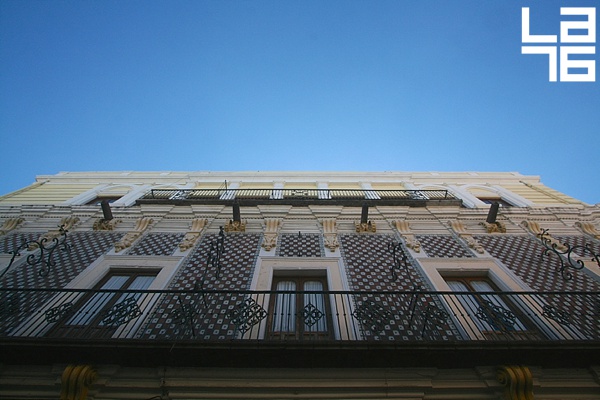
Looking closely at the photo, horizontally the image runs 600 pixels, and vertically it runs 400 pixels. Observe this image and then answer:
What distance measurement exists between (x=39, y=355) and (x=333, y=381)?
154 inches

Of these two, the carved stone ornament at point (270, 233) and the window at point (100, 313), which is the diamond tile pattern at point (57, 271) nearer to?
the window at point (100, 313)

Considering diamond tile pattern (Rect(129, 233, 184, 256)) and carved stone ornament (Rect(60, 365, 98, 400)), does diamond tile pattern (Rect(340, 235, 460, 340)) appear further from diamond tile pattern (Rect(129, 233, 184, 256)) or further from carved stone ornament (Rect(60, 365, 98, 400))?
diamond tile pattern (Rect(129, 233, 184, 256))

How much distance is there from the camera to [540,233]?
797cm

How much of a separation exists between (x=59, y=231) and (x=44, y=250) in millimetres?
885

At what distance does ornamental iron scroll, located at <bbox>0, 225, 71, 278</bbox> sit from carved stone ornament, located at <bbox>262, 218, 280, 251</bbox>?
474 centimetres

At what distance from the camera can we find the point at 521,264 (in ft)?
22.6

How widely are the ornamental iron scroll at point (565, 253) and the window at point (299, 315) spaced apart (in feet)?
17.0

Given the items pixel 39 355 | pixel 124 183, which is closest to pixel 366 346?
pixel 39 355

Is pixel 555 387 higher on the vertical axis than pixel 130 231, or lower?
lower

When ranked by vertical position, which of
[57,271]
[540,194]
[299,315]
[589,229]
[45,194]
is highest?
[45,194]

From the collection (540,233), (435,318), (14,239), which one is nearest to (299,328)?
(435,318)

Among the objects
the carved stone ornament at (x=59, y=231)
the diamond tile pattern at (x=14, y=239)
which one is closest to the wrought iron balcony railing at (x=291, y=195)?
the carved stone ornament at (x=59, y=231)

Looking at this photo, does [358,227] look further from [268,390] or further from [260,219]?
[268,390]

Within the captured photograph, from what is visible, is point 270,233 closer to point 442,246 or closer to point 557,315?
point 442,246
